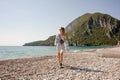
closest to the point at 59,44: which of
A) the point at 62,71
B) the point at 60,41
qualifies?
the point at 60,41

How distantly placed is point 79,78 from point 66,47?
510 centimetres

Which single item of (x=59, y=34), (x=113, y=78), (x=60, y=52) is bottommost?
(x=113, y=78)

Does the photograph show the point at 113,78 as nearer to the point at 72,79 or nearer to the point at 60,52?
the point at 72,79

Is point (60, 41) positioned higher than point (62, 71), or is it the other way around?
point (60, 41)

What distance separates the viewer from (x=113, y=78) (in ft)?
35.5

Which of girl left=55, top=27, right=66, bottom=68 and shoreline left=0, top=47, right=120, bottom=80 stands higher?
girl left=55, top=27, right=66, bottom=68

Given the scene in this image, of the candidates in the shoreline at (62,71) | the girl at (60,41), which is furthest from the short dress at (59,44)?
the shoreline at (62,71)

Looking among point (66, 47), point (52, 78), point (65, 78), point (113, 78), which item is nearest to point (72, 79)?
point (65, 78)

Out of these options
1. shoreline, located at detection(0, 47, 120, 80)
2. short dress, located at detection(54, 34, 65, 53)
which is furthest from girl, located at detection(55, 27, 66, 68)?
shoreline, located at detection(0, 47, 120, 80)

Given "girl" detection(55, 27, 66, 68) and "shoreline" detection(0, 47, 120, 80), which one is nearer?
"shoreline" detection(0, 47, 120, 80)

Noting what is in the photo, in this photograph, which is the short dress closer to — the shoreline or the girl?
the girl

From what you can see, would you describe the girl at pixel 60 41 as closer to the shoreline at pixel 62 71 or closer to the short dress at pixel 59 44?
the short dress at pixel 59 44

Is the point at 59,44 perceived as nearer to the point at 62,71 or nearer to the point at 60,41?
the point at 60,41

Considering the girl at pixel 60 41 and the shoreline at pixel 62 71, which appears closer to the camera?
the shoreline at pixel 62 71
